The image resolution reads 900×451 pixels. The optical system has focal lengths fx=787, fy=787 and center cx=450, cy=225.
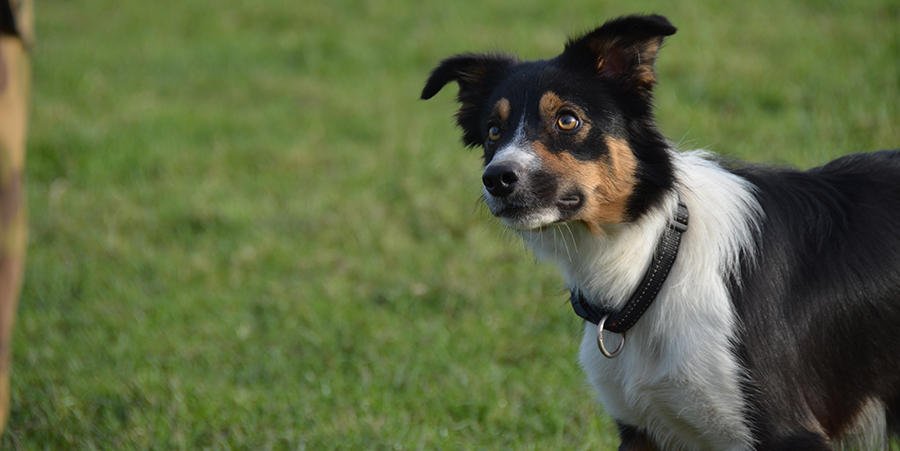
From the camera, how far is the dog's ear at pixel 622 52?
2.81 m

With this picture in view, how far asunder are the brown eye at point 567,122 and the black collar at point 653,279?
0.47 meters

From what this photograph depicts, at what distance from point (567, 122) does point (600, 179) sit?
24cm

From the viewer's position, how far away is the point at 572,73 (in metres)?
2.94

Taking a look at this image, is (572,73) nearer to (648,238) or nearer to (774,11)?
(648,238)

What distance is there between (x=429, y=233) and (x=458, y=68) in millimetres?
2634

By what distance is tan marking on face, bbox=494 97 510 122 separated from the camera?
2.98 meters

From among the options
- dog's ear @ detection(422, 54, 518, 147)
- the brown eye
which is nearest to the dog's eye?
dog's ear @ detection(422, 54, 518, 147)

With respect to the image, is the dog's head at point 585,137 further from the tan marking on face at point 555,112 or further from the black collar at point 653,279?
the black collar at point 653,279

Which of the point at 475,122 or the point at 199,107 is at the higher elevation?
the point at 475,122

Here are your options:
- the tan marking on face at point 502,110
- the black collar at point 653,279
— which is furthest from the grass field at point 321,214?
the tan marking on face at point 502,110

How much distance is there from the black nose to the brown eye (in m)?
0.27

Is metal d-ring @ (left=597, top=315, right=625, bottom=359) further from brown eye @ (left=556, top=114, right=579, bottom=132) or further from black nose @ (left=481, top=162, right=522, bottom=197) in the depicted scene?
→ brown eye @ (left=556, top=114, right=579, bottom=132)

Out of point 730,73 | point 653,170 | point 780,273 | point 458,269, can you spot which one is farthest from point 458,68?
point 730,73

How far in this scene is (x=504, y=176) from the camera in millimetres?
2695
